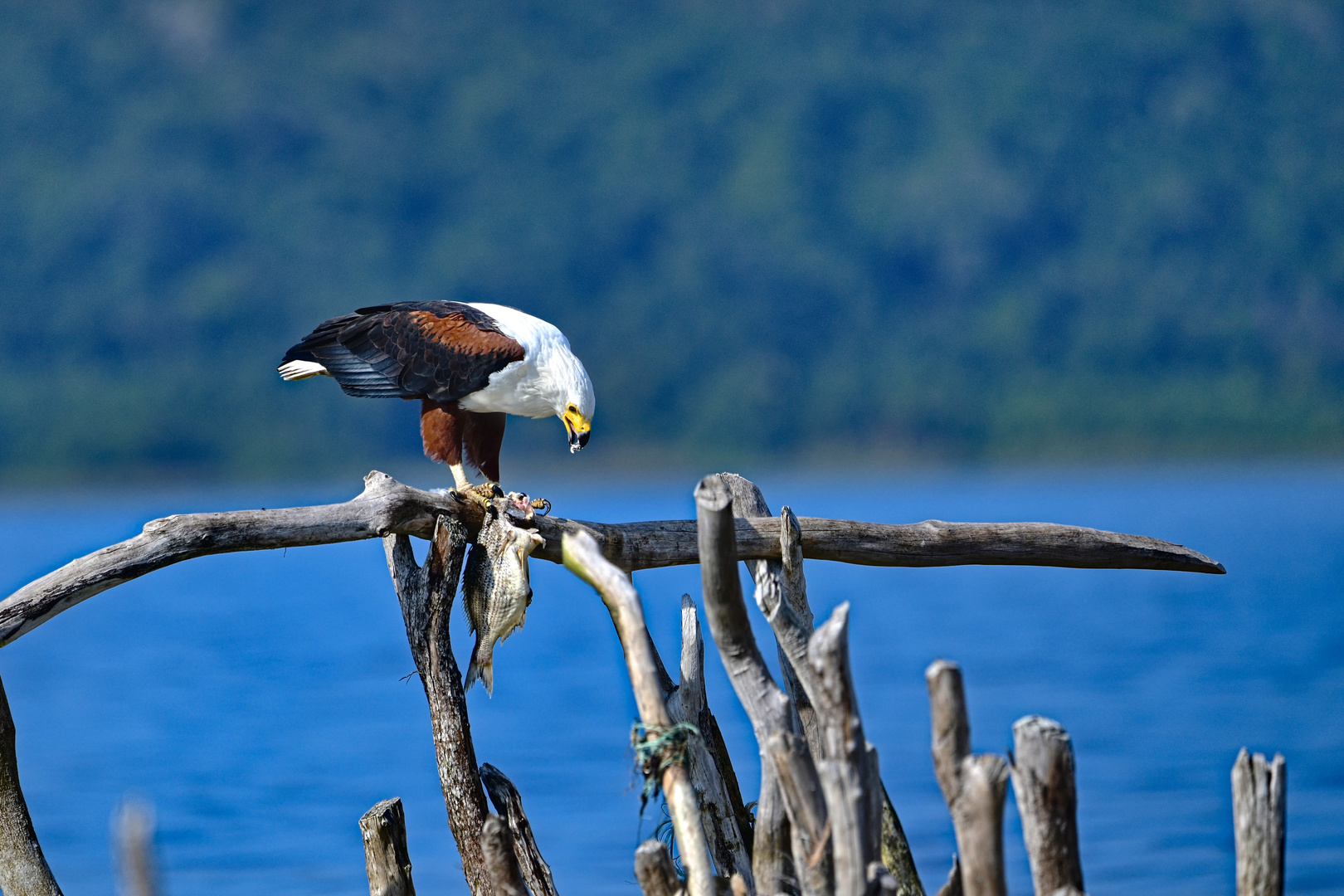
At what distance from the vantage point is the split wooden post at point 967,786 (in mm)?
3270

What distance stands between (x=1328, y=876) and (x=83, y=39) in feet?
605

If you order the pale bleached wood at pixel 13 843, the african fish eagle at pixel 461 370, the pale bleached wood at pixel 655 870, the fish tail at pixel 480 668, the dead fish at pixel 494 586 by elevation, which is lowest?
the pale bleached wood at pixel 655 870

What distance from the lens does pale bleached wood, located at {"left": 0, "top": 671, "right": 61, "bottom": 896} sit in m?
3.85

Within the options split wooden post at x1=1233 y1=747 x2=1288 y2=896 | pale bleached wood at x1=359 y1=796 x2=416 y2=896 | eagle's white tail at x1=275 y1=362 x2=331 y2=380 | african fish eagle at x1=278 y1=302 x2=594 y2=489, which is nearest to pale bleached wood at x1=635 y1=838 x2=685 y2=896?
pale bleached wood at x1=359 y1=796 x2=416 y2=896

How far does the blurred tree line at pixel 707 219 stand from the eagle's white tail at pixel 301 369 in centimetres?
10163

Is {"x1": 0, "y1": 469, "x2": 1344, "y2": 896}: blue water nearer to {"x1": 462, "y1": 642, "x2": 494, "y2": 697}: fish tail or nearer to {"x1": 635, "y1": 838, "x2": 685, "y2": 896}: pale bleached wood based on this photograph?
{"x1": 462, "y1": 642, "x2": 494, "y2": 697}: fish tail

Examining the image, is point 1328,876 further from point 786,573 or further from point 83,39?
point 83,39

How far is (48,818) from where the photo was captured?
13.6 metres

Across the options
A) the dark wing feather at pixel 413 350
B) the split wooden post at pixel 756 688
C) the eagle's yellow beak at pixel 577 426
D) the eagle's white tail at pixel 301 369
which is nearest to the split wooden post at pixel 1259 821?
the split wooden post at pixel 756 688

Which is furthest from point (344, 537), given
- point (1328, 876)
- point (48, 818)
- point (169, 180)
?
point (169, 180)

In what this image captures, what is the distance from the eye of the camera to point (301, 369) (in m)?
6.25

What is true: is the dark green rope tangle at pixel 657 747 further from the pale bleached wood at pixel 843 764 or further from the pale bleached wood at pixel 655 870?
the pale bleached wood at pixel 843 764

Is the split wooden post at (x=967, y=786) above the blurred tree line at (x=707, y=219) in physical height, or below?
below

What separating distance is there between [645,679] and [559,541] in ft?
2.76
